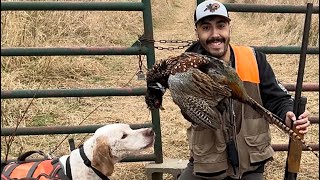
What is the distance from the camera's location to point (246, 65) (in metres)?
3.05

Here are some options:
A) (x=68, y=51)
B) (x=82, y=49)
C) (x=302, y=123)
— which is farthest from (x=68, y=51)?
(x=302, y=123)

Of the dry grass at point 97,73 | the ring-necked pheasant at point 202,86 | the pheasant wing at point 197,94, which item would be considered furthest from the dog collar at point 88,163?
the dry grass at point 97,73

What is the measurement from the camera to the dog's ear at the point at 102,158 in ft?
10.4

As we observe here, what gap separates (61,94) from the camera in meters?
3.86

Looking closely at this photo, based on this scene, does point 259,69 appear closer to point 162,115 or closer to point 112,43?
point 162,115

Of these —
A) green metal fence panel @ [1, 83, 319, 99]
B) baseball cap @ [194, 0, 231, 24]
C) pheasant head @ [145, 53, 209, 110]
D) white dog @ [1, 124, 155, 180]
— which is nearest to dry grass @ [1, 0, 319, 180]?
green metal fence panel @ [1, 83, 319, 99]

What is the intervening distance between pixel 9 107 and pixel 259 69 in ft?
10.9

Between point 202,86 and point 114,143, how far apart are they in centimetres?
93

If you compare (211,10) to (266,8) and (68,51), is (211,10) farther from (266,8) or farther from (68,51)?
(68,51)

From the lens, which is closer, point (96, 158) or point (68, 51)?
point (96, 158)

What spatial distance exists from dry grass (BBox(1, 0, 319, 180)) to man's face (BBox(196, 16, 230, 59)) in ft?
5.97

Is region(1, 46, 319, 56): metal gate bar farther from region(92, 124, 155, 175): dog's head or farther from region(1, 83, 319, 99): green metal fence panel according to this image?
region(92, 124, 155, 175): dog's head

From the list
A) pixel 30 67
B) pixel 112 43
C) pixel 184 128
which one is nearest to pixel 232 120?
pixel 184 128

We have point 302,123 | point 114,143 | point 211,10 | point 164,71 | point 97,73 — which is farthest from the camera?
point 97,73
